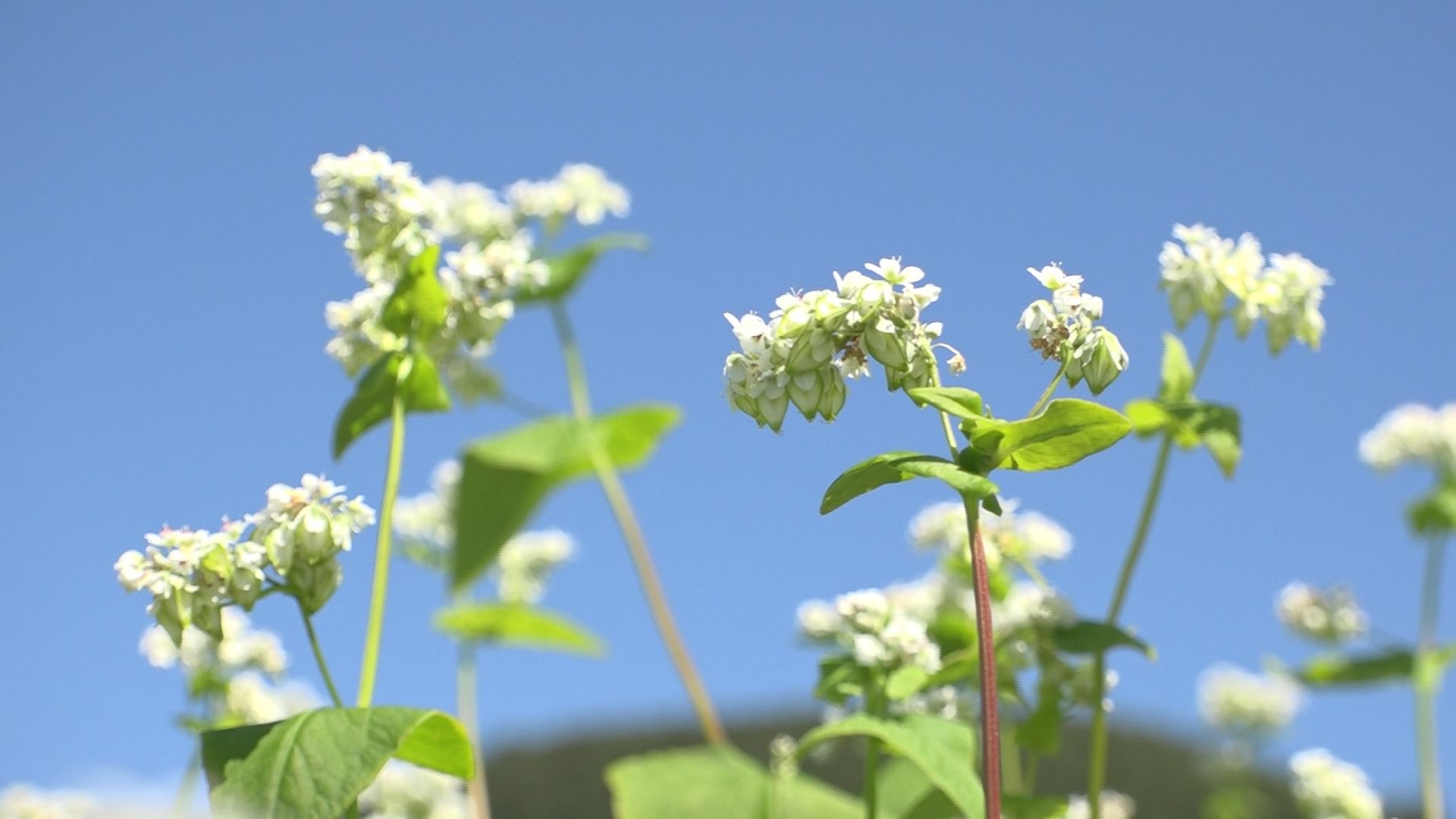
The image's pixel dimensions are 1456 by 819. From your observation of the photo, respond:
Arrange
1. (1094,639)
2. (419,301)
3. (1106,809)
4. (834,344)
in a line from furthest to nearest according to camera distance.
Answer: (1106,809)
(419,301)
(1094,639)
(834,344)

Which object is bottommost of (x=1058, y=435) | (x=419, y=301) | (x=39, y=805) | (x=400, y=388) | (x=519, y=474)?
(x=39, y=805)

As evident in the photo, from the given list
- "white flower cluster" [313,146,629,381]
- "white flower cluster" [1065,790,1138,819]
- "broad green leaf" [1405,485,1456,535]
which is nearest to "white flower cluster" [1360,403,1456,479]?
"broad green leaf" [1405,485,1456,535]

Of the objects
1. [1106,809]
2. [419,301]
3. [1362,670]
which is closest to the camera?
[419,301]

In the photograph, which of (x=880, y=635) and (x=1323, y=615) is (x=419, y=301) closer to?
(x=880, y=635)

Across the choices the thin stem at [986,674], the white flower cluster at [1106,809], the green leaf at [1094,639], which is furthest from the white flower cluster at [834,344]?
the white flower cluster at [1106,809]

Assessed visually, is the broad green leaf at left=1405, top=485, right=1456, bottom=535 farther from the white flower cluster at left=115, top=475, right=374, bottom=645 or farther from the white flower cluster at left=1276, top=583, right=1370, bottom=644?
the white flower cluster at left=115, top=475, right=374, bottom=645

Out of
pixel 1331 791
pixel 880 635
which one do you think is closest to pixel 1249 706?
pixel 1331 791

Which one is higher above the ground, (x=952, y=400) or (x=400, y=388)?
(x=400, y=388)

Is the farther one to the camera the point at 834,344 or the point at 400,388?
the point at 400,388
